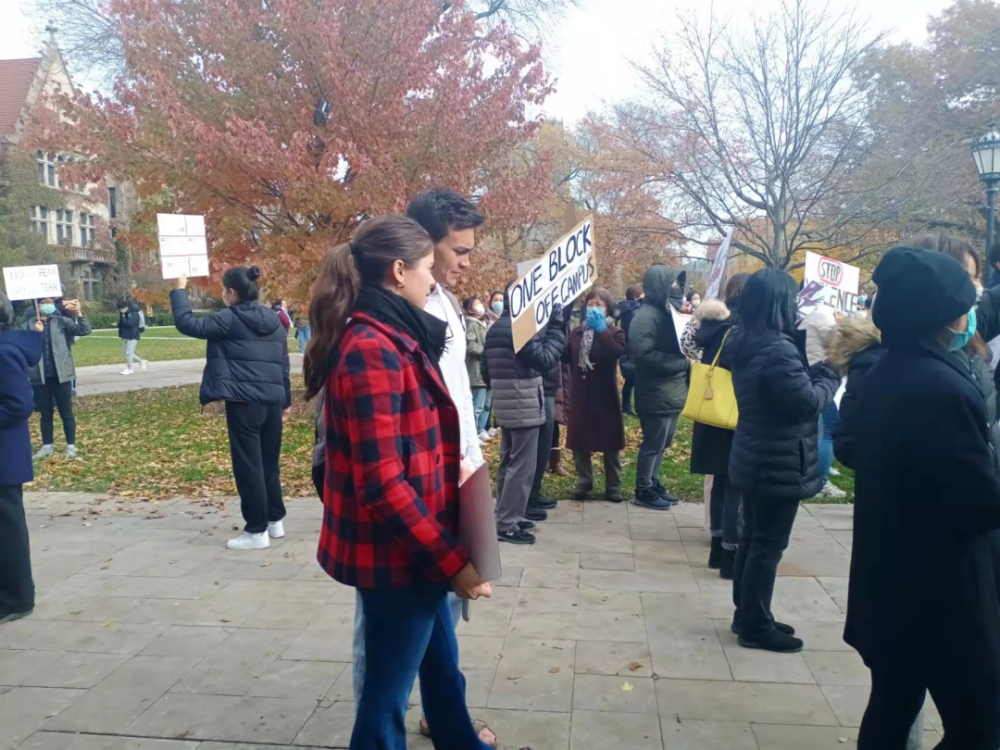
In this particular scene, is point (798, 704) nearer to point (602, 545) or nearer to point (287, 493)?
point (602, 545)

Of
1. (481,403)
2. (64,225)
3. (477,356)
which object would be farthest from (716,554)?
(64,225)

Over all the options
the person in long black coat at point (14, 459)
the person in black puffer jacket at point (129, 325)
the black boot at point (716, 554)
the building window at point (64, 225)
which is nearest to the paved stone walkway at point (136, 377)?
the person in black puffer jacket at point (129, 325)

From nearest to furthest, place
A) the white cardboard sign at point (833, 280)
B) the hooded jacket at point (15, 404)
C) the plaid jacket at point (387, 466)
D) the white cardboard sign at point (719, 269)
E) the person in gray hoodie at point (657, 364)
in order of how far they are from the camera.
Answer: the plaid jacket at point (387, 466), the hooded jacket at point (15, 404), the white cardboard sign at point (833, 280), the white cardboard sign at point (719, 269), the person in gray hoodie at point (657, 364)

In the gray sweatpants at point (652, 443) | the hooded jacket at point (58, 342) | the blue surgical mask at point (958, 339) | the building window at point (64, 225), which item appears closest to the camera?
the blue surgical mask at point (958, 339)

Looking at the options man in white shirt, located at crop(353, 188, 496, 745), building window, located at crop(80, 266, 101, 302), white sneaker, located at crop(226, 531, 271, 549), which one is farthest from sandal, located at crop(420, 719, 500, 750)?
building window, located at crop(80, 266, 101, 302)

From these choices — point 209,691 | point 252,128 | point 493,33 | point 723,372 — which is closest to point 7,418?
point 209,691

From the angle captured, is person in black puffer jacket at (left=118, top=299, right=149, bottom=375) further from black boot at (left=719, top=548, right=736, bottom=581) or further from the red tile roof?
the red tile roof

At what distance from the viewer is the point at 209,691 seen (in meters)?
3.72

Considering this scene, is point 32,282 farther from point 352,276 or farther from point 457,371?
point 352,276

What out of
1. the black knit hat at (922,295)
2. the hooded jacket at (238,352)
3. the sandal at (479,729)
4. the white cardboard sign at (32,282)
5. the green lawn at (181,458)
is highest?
the white cardboard sign at (32,282)

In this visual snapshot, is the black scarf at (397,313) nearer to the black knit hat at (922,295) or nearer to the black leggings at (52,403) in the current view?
the black knit hat at (922,295)

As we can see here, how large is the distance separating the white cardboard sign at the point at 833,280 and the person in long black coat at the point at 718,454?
27.9 inches

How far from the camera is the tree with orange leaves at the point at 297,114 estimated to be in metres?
10.9

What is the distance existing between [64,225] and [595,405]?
57.6m
